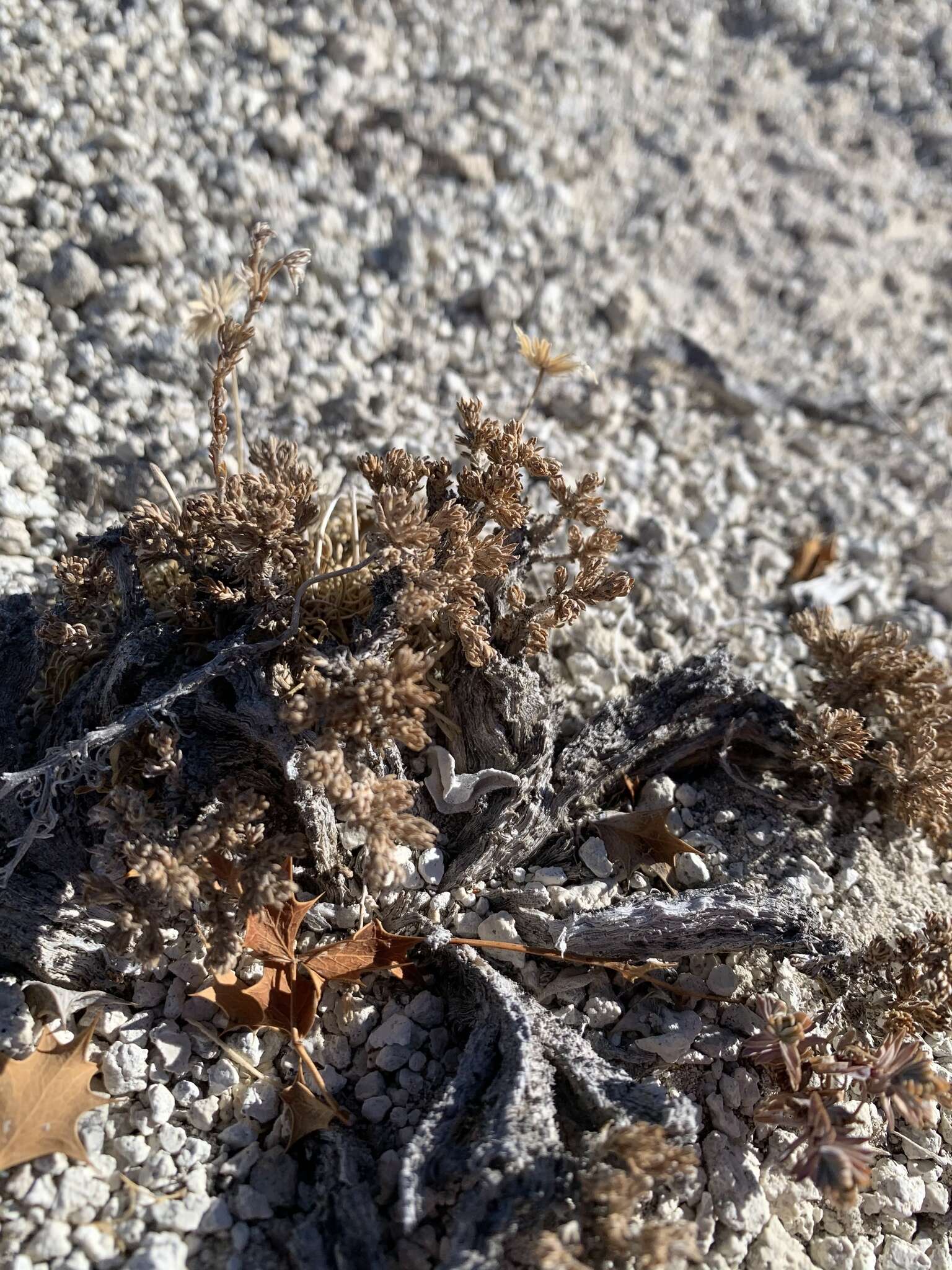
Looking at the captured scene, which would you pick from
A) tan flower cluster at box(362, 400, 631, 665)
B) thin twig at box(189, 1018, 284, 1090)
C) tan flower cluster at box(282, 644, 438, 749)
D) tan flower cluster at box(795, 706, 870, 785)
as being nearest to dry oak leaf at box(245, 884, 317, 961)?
thin twig at box(189, 1018, 284, 1090)

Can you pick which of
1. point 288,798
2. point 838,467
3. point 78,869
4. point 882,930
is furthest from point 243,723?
point 838,467

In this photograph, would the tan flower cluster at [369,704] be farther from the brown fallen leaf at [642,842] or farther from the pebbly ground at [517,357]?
the brown fallen leaf at [642,842]

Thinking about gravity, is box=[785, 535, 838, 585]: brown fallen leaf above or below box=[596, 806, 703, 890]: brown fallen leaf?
above

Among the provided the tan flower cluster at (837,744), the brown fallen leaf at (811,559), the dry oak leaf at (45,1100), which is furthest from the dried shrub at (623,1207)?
the brown fallen leaf at (811,559)

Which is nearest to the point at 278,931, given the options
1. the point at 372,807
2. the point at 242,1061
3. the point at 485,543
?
the point at 242,1061

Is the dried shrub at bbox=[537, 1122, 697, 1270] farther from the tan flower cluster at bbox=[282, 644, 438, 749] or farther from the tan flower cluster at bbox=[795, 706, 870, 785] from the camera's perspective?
the tan flower cluster at bbox=[795, 706, 870, 785]

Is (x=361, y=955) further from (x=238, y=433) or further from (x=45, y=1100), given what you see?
(x=238, y=433)
